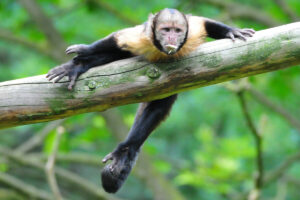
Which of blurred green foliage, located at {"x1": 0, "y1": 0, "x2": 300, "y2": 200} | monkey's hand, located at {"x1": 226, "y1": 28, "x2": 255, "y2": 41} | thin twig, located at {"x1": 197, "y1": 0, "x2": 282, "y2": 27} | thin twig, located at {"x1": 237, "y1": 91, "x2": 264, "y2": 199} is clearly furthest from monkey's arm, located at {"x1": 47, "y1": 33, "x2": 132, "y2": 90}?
thin twig, located at {"x1": 197, "y1": 0, "x2": 282, "y2": 27}

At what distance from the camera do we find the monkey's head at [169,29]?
13.8 ft

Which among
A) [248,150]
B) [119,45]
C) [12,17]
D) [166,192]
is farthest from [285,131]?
[119,45]

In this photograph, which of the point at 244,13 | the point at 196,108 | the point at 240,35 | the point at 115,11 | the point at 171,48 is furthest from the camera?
the point at 196,108

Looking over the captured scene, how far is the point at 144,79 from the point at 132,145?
3.32 feet

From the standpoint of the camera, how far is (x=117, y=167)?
15.2 feet

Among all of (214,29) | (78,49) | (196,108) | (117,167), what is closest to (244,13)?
(196,108)

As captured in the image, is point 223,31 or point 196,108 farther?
point 196,108

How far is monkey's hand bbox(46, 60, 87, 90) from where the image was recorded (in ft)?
13.8

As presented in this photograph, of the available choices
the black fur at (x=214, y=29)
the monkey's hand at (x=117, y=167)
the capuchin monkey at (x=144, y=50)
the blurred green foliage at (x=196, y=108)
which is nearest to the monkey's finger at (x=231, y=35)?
the capuchin monkey at (x=144, y=50)

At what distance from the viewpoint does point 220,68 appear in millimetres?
3963

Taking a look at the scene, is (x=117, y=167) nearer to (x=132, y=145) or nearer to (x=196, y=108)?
(x=132, y=145)

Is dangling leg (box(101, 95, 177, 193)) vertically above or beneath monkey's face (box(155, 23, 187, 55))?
beneath

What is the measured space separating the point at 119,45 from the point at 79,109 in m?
0.81

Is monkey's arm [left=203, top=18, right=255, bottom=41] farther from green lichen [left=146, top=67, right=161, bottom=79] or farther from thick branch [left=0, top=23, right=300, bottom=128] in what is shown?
green lichen [left=146, top=67, right=161, bottom=79]
